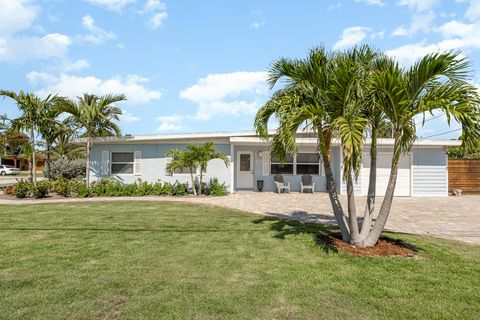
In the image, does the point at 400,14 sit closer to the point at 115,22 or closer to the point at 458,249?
the point at 458,249

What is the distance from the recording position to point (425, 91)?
16.2 ft

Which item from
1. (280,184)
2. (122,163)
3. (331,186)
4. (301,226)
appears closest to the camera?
(331,186)

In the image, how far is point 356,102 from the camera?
16.5ft

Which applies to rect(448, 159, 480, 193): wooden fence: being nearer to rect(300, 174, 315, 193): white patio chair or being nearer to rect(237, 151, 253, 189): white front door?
rect(300, 174, 315, 193): white patio chair

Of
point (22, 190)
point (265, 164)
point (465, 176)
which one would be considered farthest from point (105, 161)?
point (465, 176)

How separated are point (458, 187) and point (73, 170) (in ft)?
75.1

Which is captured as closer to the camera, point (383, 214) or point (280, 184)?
point (383, 214)

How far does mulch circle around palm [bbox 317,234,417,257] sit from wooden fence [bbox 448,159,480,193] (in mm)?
12671

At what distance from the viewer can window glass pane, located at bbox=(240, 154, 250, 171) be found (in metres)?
16.2

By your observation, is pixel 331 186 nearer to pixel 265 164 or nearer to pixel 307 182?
pixel 307 182

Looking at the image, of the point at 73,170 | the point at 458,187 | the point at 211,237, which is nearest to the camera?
the point at 211,237

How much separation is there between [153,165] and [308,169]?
8.37 metres

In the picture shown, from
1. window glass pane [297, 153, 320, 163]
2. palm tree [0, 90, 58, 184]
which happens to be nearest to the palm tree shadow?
window glass pane [297, 153, 320, 163]

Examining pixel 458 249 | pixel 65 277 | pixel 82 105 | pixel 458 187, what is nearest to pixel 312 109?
pixel 458 249
